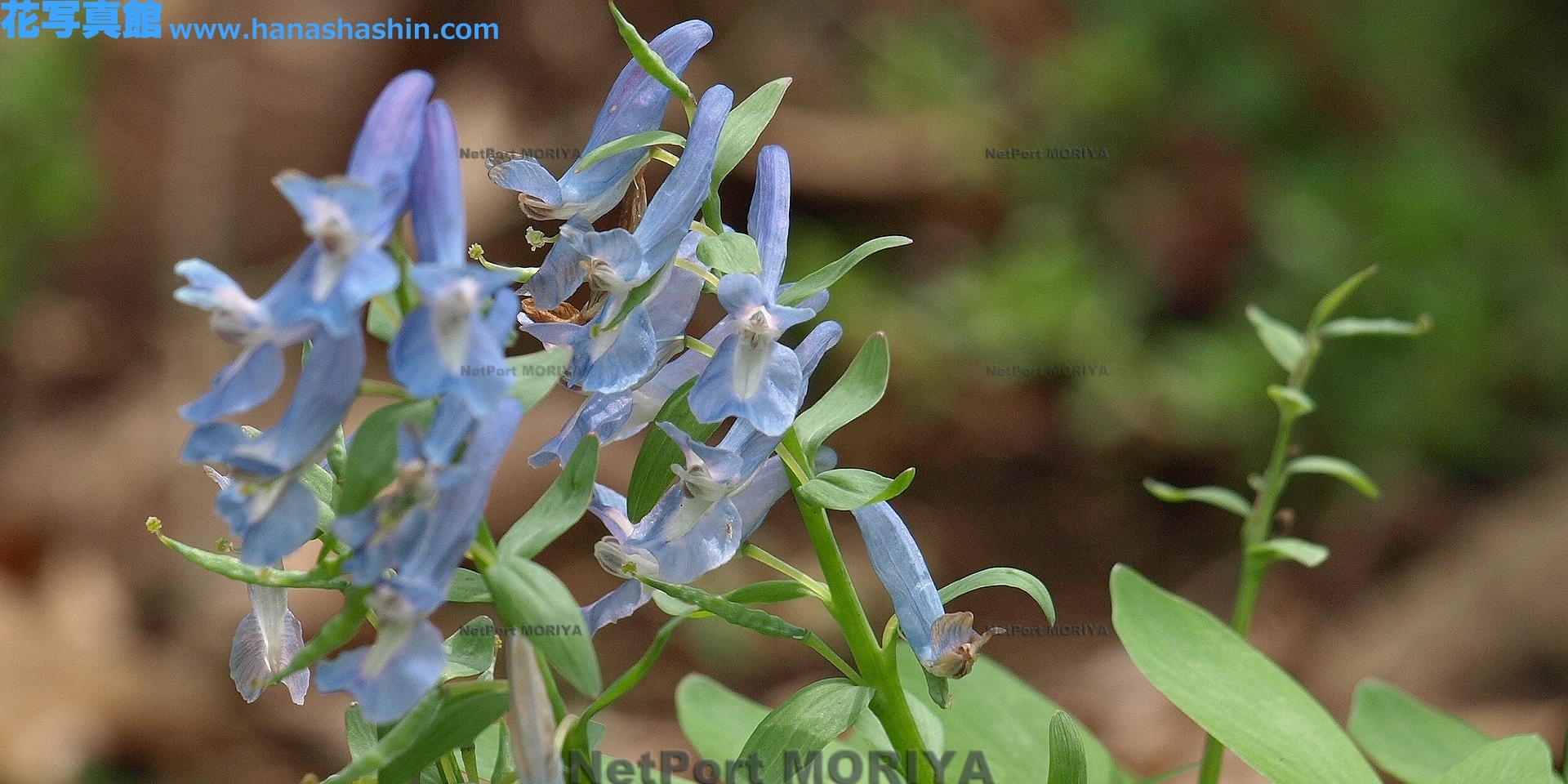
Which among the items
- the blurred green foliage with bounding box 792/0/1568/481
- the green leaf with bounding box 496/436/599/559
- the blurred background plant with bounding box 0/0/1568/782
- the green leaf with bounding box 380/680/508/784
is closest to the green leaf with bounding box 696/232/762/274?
the green leaf with bounding box 496/436/599/559

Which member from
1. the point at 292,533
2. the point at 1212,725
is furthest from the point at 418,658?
the point at 1212,725

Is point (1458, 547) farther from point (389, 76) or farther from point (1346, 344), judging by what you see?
point (389, 76)

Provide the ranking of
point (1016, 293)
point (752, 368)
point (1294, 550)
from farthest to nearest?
1. point (1016, 293)
2. point (1294, 550)
3. point (752, 368)

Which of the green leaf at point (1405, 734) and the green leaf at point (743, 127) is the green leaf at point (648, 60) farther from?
the green leaf at point (1405, 734)

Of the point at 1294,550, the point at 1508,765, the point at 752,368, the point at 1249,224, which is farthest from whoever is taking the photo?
the point at 1249,224

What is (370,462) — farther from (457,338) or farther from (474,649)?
(474,649)

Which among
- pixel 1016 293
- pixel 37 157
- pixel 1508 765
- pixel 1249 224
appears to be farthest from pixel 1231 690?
pixel 37 157
